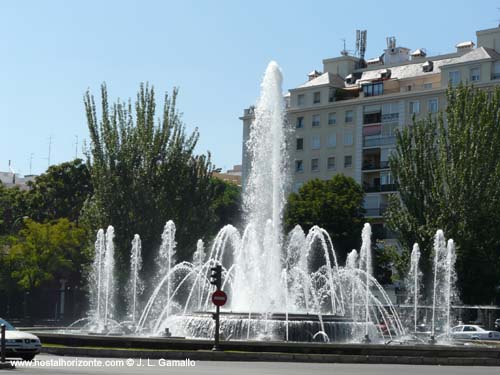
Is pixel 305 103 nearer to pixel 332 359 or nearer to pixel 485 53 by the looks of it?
pixel 485 53

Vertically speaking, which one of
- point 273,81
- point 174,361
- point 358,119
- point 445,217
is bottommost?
point 174,361

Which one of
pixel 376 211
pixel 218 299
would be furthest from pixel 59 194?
pixel 218 299

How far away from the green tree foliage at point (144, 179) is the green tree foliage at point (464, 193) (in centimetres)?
1482

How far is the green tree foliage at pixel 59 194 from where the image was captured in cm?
9175

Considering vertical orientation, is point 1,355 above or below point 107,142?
below

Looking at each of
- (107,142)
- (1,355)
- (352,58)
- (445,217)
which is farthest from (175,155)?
(1,355)

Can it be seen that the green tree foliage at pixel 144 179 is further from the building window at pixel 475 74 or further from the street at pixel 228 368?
the street at pixel 228 368

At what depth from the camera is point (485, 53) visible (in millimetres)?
85438

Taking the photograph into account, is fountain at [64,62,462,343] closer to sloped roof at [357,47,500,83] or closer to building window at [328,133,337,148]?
sloped roof at [357,47,500,83]

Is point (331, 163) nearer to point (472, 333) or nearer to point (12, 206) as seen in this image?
point (12, 206)

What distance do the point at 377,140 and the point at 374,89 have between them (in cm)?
471

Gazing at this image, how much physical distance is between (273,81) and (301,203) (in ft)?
100

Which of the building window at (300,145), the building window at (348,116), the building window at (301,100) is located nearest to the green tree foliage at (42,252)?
the building window at (300,145)

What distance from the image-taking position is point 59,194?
92375mm
